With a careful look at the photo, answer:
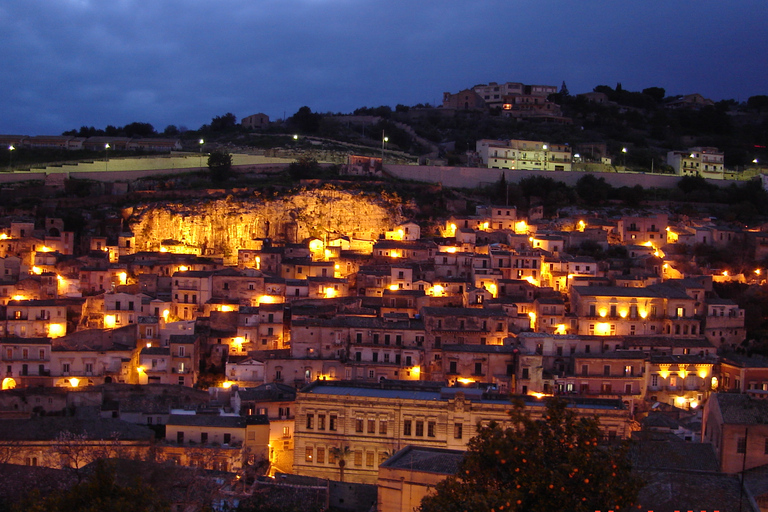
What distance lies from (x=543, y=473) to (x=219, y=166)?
147 feet

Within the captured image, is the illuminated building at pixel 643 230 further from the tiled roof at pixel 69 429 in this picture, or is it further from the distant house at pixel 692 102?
the distant house at pixel 692 102

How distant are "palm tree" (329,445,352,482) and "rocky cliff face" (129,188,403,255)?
2477cm

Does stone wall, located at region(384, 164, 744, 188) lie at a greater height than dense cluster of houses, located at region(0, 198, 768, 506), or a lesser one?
greater

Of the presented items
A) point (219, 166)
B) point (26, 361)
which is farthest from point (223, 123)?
point (26, 361)

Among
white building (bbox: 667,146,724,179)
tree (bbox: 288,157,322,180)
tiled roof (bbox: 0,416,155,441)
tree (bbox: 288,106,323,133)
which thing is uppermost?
tree (bbox: 288,106,323,133)

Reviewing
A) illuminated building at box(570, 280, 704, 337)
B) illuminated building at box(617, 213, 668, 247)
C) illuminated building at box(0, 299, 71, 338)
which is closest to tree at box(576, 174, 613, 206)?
illuminated building at box(617, 213, 668, 247)

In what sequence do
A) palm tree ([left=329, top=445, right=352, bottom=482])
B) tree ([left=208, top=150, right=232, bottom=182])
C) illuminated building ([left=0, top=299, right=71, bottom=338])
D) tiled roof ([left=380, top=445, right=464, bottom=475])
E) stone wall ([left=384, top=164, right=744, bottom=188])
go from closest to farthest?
tiled roof ([left=380, top=445, right=464, bottom=475])
palm tree ([left=329, top=445, right=352, bottom=482])
illuminated building ([left=0, top=299, right=71, bottom=338])
tree ([left=208, top=150, right=232, bottom=182])
stone wall ([left=384, top=164, right=744, bottom=188])

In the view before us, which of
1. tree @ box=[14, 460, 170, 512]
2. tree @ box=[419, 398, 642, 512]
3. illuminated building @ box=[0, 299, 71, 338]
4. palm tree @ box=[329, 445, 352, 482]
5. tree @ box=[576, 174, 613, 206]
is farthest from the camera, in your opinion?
tree @ box=[576, 174, 613, 206]

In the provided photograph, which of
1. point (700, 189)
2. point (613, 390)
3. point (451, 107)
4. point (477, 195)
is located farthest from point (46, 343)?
point (451, 107)

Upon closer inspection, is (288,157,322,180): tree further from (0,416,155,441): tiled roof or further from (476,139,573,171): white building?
(0,416,155,441): tiled roof

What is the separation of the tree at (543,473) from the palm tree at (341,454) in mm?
11258

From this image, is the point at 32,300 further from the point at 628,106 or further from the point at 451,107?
the point at 628,106

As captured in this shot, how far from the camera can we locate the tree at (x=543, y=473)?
13.8 meters

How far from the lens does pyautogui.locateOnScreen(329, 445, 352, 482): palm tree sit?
85.3 ft
